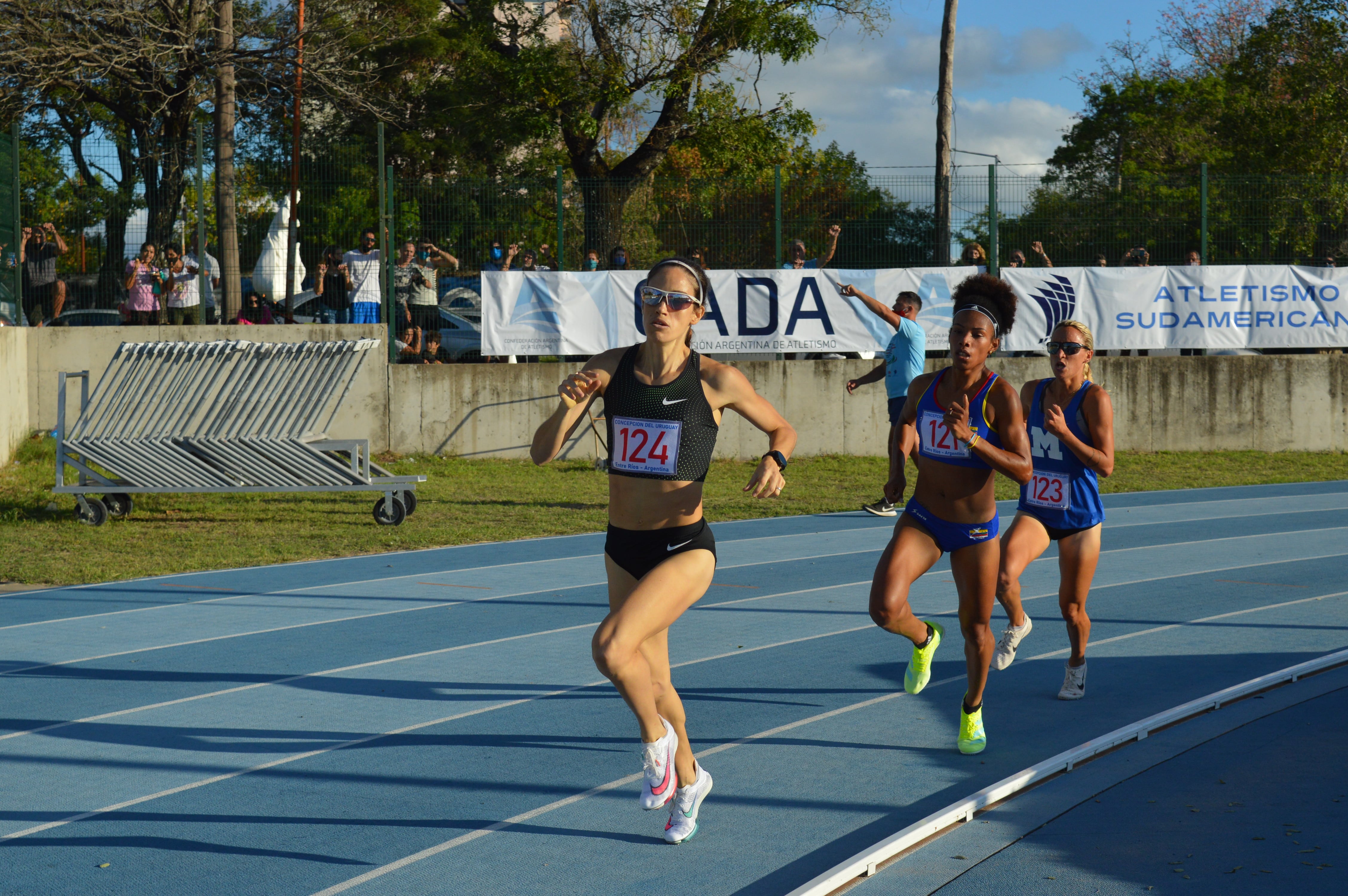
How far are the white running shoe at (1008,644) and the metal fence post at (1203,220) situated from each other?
1381cm

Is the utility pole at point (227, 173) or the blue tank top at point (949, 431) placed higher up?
the utility pole at point (227, 173)

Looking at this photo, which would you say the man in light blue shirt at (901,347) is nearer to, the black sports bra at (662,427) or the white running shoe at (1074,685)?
the white running shoe at (1074,685)

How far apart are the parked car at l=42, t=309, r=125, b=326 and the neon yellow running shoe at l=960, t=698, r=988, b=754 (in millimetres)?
15046

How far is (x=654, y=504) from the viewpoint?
4.39m

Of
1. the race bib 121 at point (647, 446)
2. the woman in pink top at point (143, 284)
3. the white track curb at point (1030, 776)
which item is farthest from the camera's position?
the woman in pink top at point (143, 284)

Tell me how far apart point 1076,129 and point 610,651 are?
170ft

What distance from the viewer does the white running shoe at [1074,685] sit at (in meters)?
6.20

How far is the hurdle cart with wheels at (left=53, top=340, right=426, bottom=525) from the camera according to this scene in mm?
12203

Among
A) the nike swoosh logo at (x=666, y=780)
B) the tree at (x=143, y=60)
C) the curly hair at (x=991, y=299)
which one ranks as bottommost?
the nike swoosh logo at (x=666, y=780)

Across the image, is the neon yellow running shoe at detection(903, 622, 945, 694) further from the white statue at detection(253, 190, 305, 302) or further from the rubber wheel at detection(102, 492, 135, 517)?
the white statue at detection(253, 190, 305, 302)

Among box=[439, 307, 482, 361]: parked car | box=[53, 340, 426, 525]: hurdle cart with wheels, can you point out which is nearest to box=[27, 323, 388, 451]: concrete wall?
box=[439, 307, 482, 361]: parked car

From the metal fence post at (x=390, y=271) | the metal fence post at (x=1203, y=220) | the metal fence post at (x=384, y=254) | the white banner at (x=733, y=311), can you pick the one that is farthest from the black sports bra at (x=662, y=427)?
the metal fence post at (x=1203, y=220)

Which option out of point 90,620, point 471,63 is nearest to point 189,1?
point 471,63

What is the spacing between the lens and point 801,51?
2441 cm
